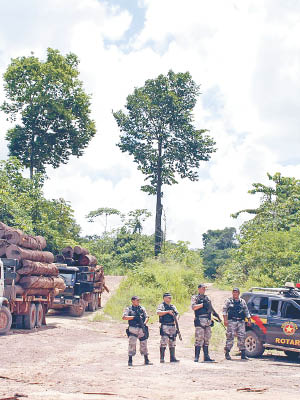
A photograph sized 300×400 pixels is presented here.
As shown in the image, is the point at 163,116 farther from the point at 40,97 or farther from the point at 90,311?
the point at 90,311

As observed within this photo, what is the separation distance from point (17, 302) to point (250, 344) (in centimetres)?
767

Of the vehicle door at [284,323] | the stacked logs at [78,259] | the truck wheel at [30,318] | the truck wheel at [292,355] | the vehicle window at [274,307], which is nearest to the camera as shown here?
the vehicle door at [284,323]

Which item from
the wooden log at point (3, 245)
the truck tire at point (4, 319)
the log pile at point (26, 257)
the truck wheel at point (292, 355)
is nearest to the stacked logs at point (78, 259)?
the log pile at point (26, 257)

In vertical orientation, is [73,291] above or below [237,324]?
above

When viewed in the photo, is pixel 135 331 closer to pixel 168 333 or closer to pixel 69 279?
pixel 168 333

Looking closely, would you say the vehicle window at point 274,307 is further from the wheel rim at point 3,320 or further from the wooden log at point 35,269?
the wooden log at point 35,269

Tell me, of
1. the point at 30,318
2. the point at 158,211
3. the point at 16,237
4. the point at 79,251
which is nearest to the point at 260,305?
the point at 30,318

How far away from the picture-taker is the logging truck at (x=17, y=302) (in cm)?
1739

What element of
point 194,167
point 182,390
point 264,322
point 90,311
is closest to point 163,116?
point 194,167

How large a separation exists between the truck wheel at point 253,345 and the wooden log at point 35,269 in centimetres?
748

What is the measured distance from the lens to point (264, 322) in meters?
15.2

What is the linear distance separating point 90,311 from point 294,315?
52.9ft

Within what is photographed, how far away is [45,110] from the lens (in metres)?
45.2

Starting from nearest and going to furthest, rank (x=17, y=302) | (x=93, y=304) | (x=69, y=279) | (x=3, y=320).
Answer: (x=3, y=320)
(x=17, y=302)
(x=69, y=279)
(x=93, y=304)
